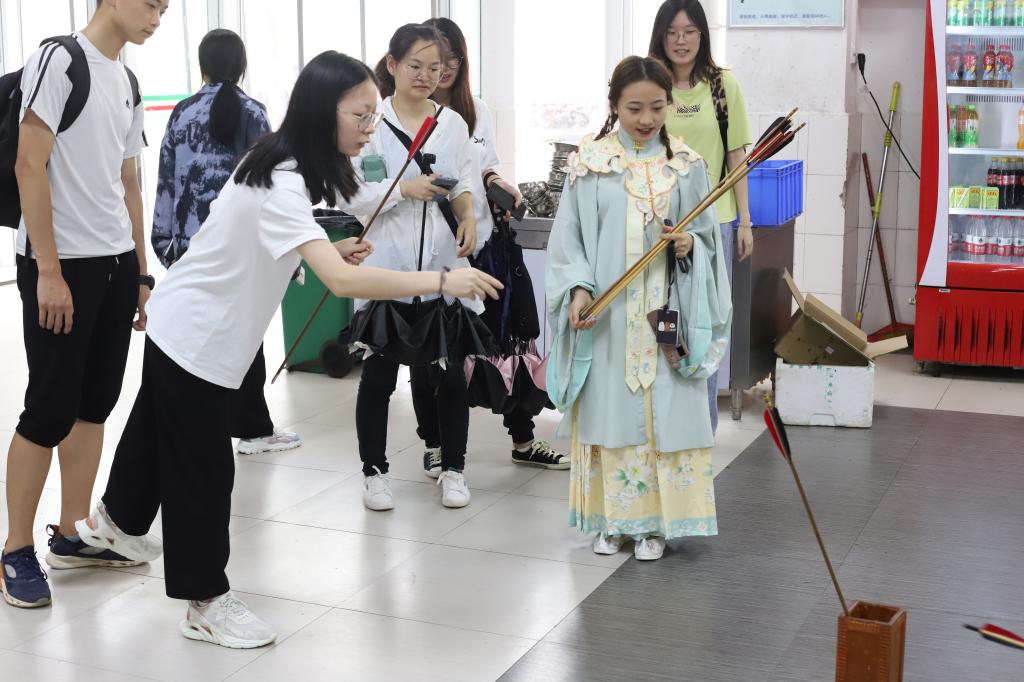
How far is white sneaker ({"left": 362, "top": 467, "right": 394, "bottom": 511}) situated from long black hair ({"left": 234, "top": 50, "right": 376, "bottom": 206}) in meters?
1.55

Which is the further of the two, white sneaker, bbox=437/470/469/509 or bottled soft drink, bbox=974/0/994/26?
bottled soft drink, bbox=974/0/994/26

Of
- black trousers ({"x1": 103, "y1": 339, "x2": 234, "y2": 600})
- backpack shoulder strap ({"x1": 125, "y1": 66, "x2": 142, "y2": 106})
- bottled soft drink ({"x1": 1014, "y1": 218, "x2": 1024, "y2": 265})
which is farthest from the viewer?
bottled soft drink ({"x1": 1014, "y1": 218, "x2": 1024, "y2": 265})

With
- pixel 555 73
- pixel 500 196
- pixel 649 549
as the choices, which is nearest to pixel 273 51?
pixel 555 73

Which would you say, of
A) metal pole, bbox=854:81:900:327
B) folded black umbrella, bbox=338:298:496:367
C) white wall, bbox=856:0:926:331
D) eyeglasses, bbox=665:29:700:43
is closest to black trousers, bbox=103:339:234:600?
folded black umbrella, bbox=338:298:496:367

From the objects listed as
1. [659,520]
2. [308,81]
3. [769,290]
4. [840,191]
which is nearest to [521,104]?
[840,191]

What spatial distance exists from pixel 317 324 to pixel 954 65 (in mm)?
3292

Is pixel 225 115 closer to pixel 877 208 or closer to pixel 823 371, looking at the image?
pixel 823 371

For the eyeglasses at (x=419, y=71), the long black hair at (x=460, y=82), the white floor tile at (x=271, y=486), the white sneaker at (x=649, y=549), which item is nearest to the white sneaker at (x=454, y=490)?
the white floor tile at (x=271, y=486)

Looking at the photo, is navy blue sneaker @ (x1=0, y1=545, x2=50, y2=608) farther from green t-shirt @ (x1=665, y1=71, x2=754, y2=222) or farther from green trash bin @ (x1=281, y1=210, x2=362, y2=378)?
green trash bin @ (x1=281, y1=210, x2=362, y2=378)

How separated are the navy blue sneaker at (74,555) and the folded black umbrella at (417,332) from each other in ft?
3.12

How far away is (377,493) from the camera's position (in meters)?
4.04

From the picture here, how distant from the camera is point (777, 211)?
525 centimetres

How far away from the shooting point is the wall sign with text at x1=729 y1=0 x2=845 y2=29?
247 inches

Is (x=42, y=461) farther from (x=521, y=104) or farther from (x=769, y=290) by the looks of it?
(x=521, y=104)
